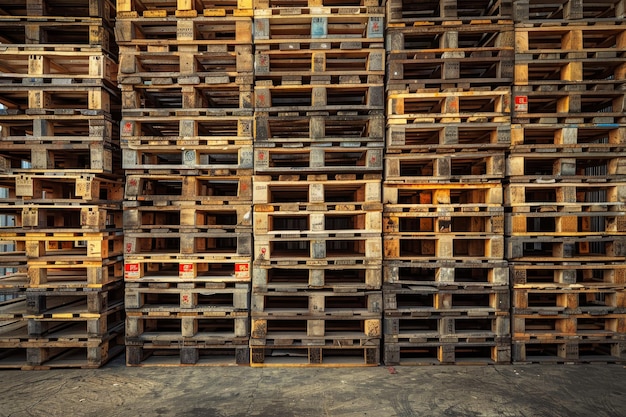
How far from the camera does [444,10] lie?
5.67m

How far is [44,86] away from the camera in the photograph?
558cm

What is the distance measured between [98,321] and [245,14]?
611 cm

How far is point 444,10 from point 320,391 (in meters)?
6.87

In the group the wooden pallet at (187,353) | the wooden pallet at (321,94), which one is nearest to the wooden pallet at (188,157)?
the wooden pallet at (321,94)

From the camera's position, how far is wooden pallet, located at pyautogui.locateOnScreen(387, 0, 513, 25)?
559 cm

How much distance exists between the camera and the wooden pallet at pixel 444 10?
5.59 meters

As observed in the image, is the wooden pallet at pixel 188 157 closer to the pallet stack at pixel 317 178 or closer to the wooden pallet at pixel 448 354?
the pallet stack at pixel 317 178

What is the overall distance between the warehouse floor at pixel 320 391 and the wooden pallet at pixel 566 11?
6244 mm

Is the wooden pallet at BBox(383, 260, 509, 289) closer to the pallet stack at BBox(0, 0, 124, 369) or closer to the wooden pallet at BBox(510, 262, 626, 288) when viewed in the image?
the wooden pallet at BBox(510, 262, 626, 288)

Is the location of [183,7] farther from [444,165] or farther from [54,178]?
[444,165]

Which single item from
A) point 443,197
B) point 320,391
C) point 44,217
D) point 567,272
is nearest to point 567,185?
point 567,272

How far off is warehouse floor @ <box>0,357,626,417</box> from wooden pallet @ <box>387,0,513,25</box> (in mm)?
6203

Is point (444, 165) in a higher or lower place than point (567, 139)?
lower

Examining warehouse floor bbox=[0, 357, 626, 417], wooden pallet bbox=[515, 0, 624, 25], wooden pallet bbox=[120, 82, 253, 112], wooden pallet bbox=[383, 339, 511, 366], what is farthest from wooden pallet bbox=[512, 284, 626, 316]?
wooden pallet bbox=[120, 82, 253, 112]
